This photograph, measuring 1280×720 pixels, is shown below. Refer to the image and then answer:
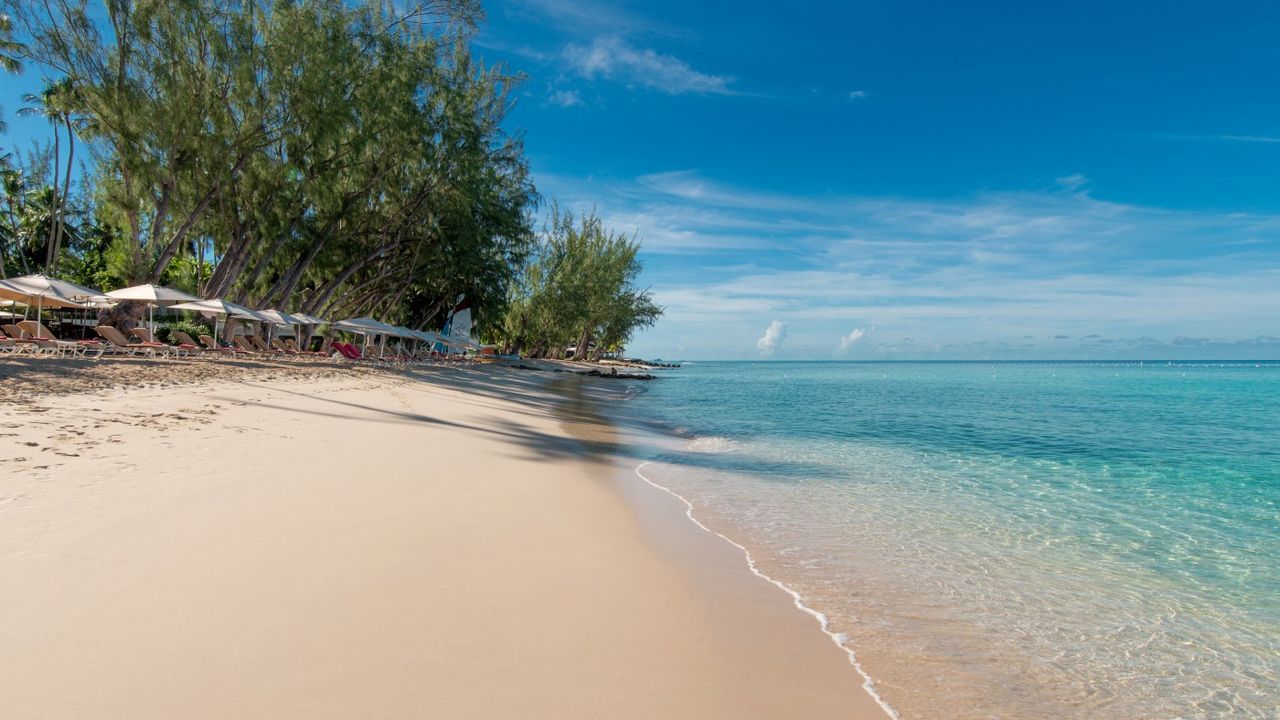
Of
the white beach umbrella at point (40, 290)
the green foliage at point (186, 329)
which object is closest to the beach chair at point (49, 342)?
the white beach umbrella at point (40, 290)

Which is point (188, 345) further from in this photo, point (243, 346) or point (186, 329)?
point (186, 329)

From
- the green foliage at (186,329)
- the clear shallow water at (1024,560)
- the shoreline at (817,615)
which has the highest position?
the green foliage at (186,329)

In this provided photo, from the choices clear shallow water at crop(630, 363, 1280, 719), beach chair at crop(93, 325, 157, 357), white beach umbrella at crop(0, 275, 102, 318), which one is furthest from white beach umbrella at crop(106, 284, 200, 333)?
clear shallow water at crop(630, 363, 1280, 719)

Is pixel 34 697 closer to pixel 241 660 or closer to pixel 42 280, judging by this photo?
pixel 241 660

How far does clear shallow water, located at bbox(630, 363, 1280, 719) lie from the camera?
3.43m

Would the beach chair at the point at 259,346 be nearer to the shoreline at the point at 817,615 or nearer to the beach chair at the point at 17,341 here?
the beach chair at the point at 17,341

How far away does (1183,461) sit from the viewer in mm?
12234

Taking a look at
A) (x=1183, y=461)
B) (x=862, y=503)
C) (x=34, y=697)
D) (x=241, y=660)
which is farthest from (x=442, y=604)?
(x=1183, y=461)

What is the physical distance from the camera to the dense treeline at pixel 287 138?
761 inches

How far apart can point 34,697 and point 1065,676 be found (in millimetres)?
4567

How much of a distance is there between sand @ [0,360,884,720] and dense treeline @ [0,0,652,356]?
55.5 feet

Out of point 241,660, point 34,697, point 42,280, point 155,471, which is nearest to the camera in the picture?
point 34,697

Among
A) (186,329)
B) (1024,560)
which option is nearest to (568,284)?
(186,329)

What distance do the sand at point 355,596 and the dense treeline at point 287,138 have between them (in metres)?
16.9
